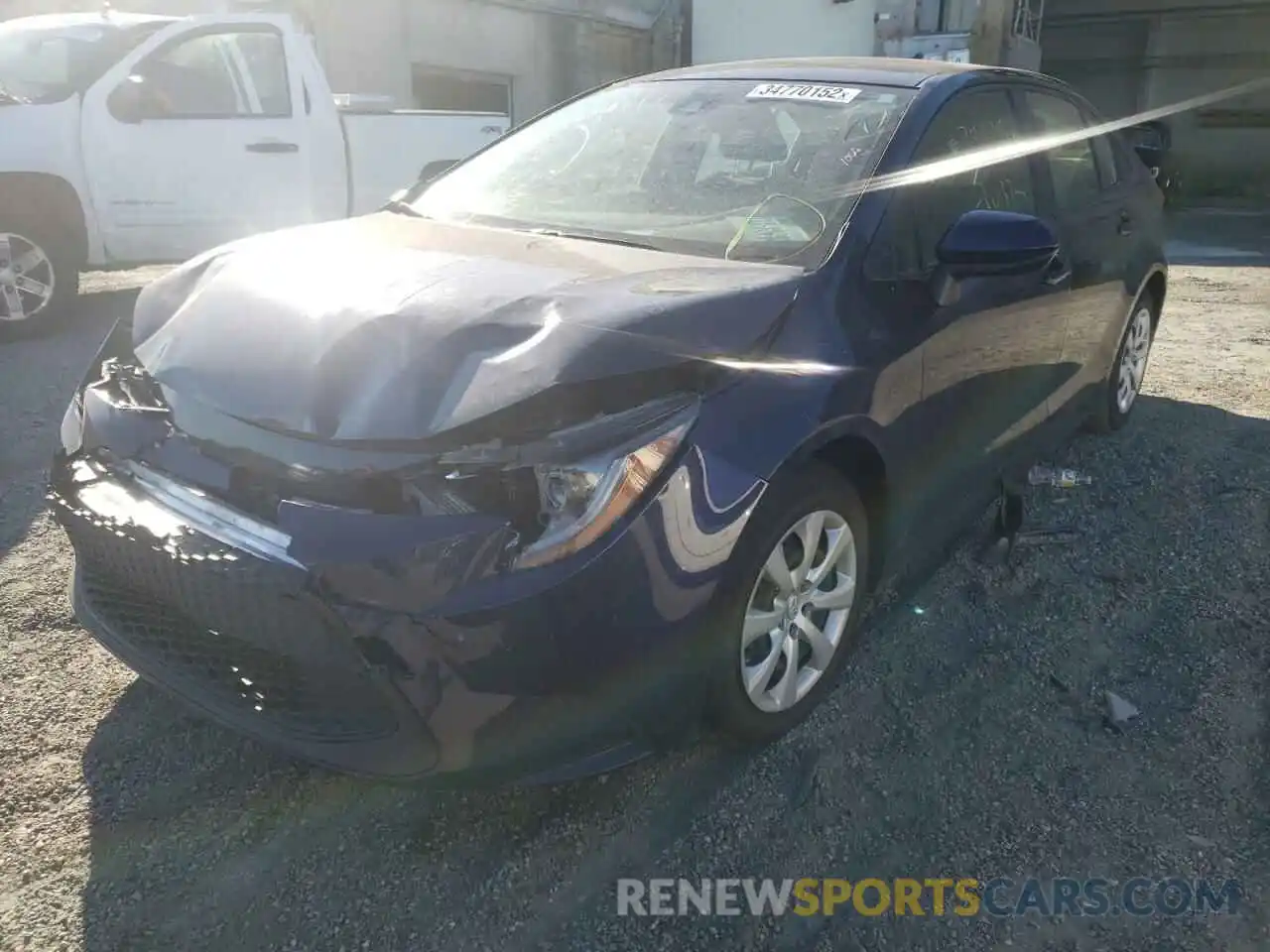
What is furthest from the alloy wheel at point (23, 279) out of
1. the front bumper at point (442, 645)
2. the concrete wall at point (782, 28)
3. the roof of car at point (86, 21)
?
the concrete wall at point (782, 28)

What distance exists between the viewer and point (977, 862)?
2258mm

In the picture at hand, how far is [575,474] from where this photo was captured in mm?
1969

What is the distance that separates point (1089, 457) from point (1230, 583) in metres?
1.23

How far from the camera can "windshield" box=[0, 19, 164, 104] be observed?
252 inches

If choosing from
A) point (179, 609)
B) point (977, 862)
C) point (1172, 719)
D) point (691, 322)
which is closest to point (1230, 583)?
point (1172, 719)

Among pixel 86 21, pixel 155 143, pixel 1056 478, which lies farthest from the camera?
pixel 86 21

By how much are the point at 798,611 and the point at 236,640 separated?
4.31 feet

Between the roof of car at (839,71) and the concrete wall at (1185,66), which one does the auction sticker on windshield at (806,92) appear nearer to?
the roof of car at (839,71)

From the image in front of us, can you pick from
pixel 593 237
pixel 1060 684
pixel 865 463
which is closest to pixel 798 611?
pixel 865 463

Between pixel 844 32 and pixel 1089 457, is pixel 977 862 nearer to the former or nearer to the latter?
pixel 1089 457

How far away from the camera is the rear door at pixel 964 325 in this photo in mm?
2756

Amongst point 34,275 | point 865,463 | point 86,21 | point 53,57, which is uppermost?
point 86,21

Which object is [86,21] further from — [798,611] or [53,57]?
[798,611]

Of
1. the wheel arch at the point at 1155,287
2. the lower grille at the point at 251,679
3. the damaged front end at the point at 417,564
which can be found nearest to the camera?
the damaged front end at the point at 417,564
